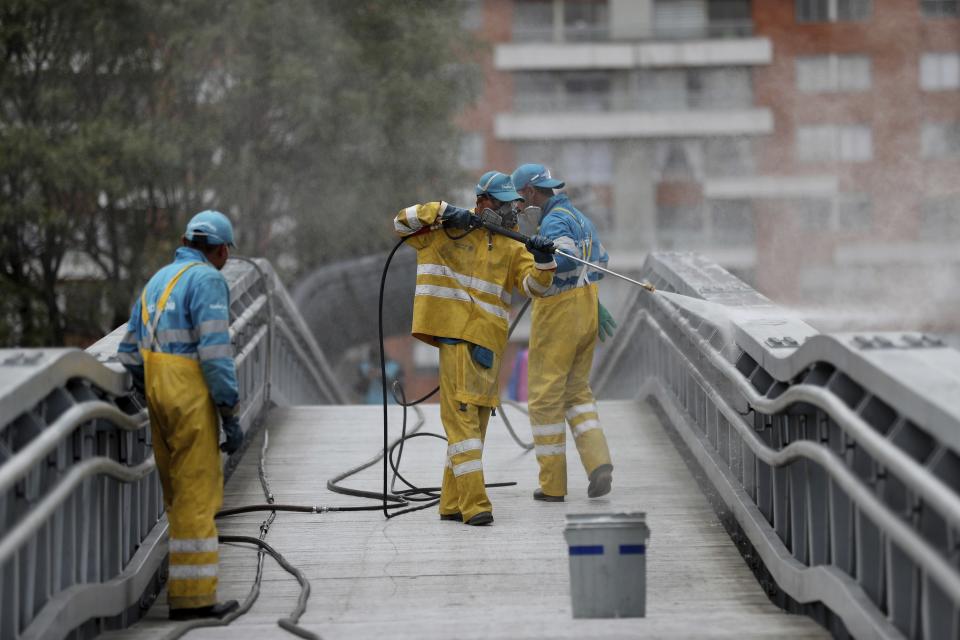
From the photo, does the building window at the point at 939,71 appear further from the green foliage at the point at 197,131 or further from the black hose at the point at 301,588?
the black hose at the point at 301,588

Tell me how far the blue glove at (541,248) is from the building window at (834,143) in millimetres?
32713

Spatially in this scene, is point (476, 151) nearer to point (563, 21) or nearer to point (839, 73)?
point (563, 21)

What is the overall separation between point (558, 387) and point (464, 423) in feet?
2.32

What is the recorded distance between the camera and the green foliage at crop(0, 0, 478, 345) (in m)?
20.0

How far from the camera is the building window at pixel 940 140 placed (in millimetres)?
37062

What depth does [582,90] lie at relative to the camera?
142ft

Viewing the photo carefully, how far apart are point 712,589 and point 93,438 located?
2552mm

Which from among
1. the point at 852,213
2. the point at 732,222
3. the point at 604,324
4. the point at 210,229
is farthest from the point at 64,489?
the point at 732,222

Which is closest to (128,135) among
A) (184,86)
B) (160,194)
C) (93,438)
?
(184,86)

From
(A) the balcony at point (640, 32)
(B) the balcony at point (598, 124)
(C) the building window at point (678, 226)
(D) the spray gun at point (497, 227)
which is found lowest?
(C) the building window at point (678, 226)

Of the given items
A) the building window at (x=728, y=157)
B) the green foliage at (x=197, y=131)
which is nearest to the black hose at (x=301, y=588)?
the green foliage at (x=197, y=131)

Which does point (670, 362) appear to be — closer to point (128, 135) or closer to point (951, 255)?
point (128, 135)

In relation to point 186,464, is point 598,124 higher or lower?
higher

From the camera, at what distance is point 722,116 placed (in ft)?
134
